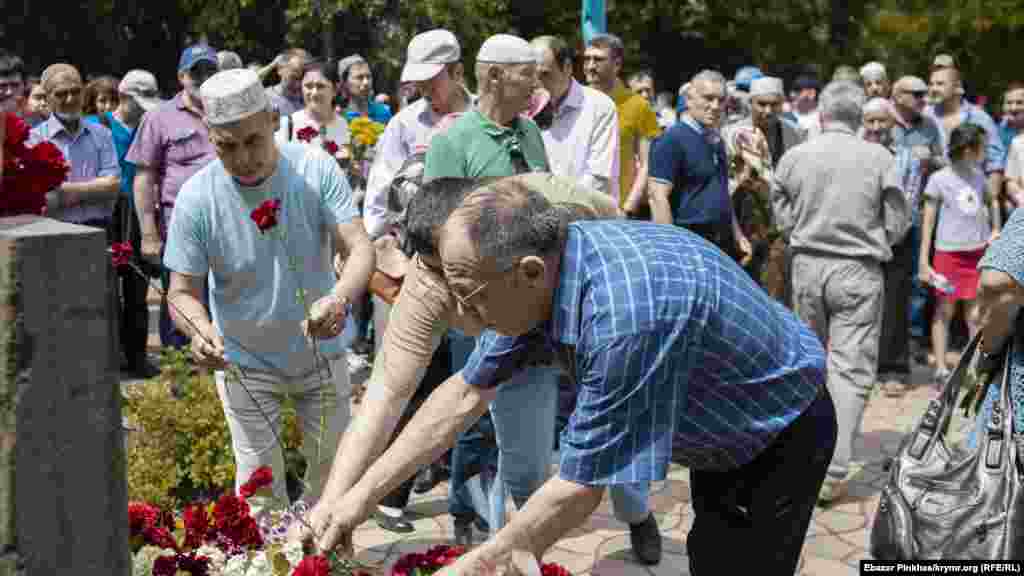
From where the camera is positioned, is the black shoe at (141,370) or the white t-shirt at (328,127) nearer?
the white t-shirt at (328,127)

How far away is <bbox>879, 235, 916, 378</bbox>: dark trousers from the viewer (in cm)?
866

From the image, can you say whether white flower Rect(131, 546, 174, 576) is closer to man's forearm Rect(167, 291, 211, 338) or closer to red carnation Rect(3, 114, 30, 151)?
man's forearm Rect(167, 291, 211, 338)

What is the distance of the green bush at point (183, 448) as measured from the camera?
17.4 ft

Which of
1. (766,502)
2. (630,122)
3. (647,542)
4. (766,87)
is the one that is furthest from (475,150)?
(766,87)

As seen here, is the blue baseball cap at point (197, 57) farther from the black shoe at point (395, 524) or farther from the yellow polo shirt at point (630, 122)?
the black shoe at point (395, 524)

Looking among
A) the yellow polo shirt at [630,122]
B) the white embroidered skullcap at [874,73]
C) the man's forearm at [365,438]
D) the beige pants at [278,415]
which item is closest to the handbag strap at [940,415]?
the man's forearm at [365,438]

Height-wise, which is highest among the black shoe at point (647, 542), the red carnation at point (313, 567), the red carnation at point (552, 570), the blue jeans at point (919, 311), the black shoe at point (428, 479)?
the red carnation at point (313, 567)

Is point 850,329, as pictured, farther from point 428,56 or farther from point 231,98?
point 231,98

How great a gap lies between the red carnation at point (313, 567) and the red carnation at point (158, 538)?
0.48m

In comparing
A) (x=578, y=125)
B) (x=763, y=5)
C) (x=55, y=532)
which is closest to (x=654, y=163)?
(x=578, y=125)

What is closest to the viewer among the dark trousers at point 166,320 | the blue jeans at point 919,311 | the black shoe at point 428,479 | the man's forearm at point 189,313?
the man's forearm at point 189,313

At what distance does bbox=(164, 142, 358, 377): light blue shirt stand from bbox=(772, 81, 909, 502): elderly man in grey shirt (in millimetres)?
2684

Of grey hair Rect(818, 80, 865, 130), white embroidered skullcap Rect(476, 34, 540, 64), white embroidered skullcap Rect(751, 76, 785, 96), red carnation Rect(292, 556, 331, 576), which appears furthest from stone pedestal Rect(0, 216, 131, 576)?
white embroidered skullcap Rect(751, 76, 785, 96)

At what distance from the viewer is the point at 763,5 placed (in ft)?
98.4
